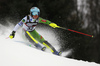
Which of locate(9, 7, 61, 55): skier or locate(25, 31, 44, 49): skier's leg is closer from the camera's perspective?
locate(9, 7, 61, 55): skier

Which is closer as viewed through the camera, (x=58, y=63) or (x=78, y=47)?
(x=58, y=63)

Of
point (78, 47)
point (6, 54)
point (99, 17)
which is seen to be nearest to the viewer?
point (6, 54)

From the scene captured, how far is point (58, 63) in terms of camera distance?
3471 millimetres

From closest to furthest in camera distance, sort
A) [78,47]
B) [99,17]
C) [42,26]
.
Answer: [42,26] → [78,47] → [99,17]

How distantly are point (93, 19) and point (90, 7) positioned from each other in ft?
4.25

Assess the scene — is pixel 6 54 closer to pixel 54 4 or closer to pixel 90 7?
pixel 54 4

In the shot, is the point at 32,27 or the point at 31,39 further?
the point at 32,27

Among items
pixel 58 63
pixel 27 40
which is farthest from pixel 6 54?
pixel 27 40

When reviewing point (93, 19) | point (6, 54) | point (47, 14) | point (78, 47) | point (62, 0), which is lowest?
point (6, 54)

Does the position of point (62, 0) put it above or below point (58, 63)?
above

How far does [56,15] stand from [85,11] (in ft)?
26.2

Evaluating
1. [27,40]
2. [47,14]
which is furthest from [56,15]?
[27,40]

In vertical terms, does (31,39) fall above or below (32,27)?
below

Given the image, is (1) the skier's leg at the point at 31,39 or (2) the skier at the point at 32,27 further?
(1) the skier's leg at the point at 31,39
